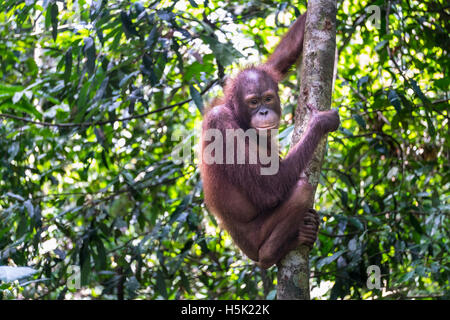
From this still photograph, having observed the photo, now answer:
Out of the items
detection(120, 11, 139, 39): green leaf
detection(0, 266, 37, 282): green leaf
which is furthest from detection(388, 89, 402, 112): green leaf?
detection(0, 266, 37, 282): green leaf

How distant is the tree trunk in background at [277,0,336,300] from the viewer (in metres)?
2.96

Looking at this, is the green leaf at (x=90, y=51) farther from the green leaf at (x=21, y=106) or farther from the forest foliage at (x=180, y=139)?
the green leaf at (x=21, y=106)

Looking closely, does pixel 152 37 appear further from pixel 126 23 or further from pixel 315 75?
pixel 315 75

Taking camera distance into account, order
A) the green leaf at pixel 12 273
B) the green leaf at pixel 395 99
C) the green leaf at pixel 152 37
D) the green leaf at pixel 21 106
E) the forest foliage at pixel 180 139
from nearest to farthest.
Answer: the green leaf at pixel 12 273, the green leaf at pixel 152 37, the green leaf at pixel 395 99, the forest foliage at pixel 180 139, the green leaf at pixel 21 106

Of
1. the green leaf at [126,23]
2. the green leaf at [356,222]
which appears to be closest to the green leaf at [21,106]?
the green leaf at [126,23]

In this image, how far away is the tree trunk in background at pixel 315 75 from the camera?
296 cm

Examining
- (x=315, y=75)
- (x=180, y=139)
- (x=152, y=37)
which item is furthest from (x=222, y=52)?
(x=180, y=139)

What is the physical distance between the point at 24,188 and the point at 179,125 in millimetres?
1937

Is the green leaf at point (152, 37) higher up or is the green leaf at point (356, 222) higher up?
the green leaf at point (152, 37)

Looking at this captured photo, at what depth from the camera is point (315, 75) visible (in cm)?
305

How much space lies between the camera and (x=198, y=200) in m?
4.79

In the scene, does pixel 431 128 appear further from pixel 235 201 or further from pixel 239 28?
pixel 239 28
